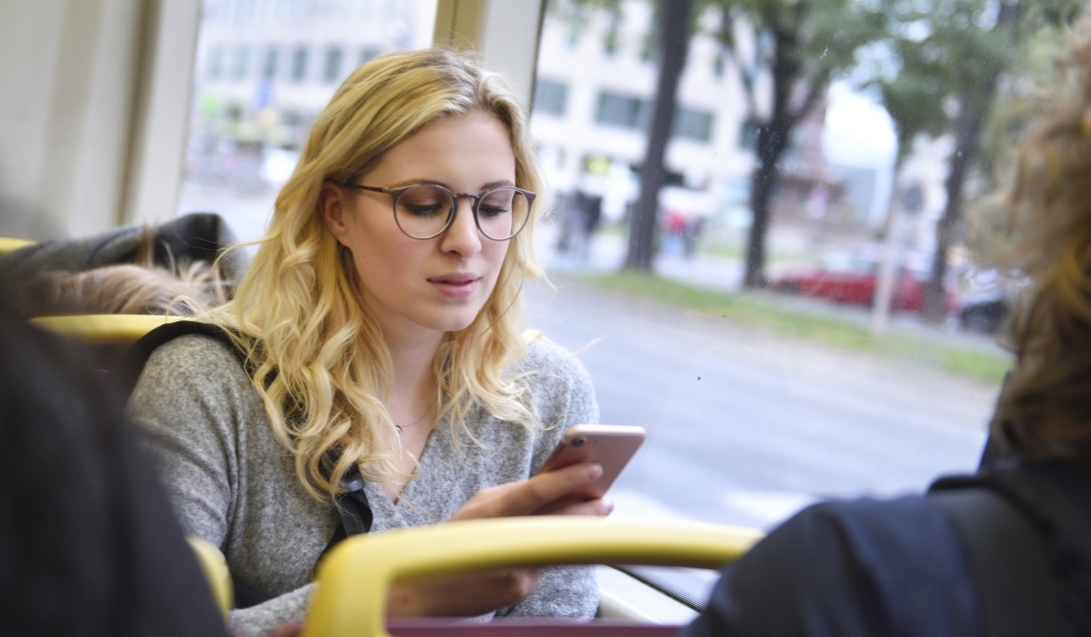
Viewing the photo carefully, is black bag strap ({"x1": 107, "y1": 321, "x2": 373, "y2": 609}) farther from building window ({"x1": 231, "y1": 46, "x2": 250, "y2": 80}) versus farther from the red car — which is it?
building window ({"x1": 231, "y1": 46, "x2": 250, "y2": 80})

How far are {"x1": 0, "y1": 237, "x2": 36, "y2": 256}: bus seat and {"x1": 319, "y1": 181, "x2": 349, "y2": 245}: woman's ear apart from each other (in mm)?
945

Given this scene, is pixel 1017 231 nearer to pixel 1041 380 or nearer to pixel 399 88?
pixel 1041 380

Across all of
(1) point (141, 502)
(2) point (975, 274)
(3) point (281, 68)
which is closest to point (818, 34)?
(2) point (975, 274)

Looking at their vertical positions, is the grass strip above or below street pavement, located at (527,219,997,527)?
above

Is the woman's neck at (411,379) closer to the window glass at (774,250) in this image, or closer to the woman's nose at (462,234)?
the woman's nose at (462,234)

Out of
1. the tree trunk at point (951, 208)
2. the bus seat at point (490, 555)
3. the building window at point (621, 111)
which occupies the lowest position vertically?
the bus seat at point (490, 555)

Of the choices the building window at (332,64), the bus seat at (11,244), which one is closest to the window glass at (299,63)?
the building window at (332,64)

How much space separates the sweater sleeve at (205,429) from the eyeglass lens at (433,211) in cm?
32

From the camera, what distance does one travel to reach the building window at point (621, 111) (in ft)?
7.09

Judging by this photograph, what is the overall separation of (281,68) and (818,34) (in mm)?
2471

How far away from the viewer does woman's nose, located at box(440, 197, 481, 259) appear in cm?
146

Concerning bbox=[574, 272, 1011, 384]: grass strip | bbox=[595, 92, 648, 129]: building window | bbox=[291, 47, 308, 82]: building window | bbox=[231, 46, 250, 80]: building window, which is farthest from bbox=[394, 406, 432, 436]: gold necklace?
bbox=[231, 46, 250, 80]: building window

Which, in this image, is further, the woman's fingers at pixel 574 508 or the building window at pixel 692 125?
the building window at pixel 692 125

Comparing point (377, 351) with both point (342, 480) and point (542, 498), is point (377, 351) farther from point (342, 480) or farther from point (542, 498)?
point (542, 498)
